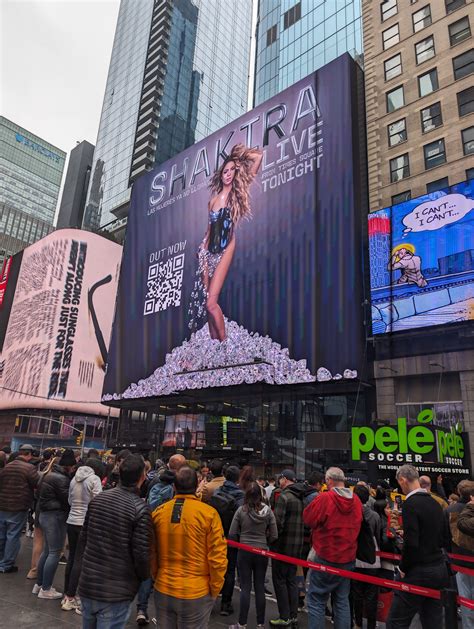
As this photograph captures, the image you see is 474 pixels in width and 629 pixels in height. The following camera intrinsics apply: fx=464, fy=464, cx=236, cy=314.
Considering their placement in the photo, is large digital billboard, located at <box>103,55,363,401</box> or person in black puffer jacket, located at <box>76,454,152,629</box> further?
large digital billboard, located at <box>103,55,363,401</box>

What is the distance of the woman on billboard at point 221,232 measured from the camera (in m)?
38.8

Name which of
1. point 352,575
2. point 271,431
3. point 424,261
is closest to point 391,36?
point 424,261

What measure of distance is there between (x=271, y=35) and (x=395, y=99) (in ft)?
169

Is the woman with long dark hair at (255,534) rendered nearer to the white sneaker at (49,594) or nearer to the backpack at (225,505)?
the backpack at (225,505)

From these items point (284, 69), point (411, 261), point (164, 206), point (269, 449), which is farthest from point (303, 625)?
point (284, 69)

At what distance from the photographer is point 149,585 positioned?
6855 mm

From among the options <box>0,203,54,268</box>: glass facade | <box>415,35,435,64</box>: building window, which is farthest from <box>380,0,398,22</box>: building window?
<box>0,203,54,268</box>: glass facade

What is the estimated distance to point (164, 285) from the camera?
44.1 metres

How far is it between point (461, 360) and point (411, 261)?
6.29 m

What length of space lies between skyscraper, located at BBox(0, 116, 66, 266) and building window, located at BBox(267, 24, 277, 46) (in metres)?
121

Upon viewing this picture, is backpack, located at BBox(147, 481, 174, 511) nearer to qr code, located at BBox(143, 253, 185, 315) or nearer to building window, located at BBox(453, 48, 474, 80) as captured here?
building window, located at BBox(453, 48, 474, 80)

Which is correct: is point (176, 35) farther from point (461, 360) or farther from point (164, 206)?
point (461, 360)

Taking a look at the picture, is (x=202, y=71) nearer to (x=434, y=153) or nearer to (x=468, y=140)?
(x=434, y=153)

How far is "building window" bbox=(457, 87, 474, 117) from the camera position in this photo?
96.3 feet
